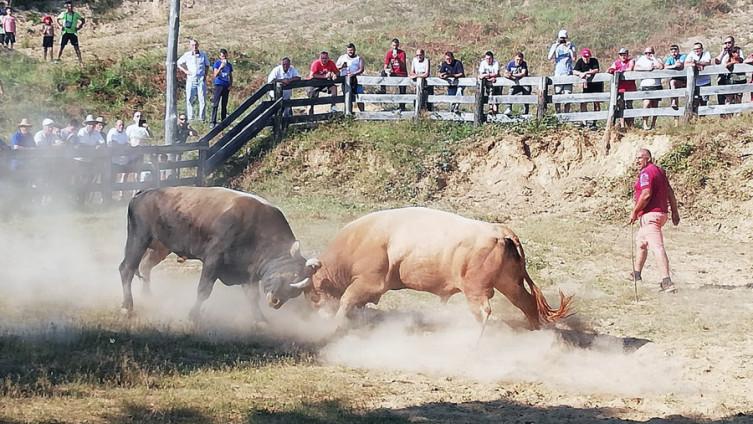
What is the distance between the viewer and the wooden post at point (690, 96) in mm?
19844

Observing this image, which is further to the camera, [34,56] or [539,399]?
[34,56]

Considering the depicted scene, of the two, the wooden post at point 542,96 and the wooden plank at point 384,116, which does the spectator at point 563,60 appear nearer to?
the wooden post at point 542,96

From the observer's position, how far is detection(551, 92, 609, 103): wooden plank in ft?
68.3

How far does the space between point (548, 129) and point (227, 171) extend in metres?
7.13

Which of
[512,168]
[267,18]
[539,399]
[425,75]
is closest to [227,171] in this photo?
[425,75]

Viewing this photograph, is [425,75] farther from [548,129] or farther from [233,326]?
[233,326]

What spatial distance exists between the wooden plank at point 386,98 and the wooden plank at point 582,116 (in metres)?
3.40

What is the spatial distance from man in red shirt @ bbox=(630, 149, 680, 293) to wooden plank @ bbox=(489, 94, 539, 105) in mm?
8491

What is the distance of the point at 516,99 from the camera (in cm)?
2205

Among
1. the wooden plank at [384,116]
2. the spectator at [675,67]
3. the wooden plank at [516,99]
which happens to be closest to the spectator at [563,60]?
the wooden plank at [516,99]

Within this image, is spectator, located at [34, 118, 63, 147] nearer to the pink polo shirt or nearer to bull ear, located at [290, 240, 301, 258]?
bull ear, located at [290, 240, 301, 258]

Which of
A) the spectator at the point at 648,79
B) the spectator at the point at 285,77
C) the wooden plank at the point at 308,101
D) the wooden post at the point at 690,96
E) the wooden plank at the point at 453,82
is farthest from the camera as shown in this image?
the spectator at the point at 285,77

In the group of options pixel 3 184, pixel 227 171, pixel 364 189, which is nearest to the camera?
pixel 3 184

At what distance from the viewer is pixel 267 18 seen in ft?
132
